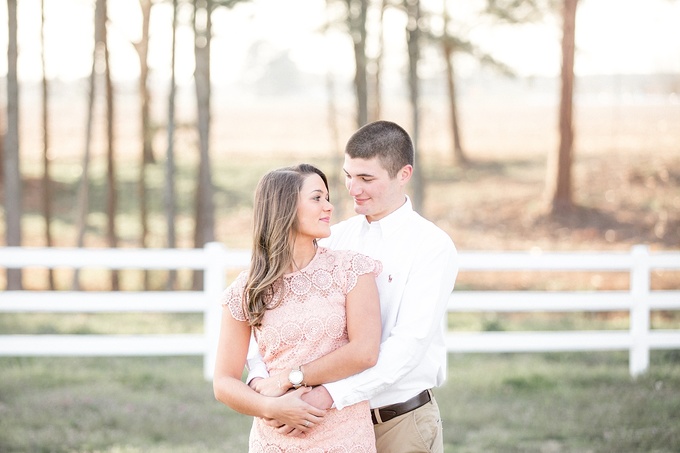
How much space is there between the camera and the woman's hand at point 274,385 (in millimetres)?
3021

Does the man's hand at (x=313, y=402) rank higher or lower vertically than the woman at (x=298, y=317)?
lower

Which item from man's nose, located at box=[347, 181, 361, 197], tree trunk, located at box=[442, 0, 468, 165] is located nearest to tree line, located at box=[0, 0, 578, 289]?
tree trunk, located at box=[442, 0, 468, 165]

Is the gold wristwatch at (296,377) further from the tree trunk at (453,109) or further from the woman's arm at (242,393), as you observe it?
the tree trunk at (453,109)

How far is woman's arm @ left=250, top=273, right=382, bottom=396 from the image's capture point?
119 inches

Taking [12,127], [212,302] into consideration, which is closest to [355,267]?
[212,302]

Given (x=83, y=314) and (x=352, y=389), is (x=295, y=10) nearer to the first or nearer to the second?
(x=83, y=314)

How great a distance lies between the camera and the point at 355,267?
310cm

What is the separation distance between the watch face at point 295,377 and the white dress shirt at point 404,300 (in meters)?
0.10

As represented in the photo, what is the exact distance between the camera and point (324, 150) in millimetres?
37156

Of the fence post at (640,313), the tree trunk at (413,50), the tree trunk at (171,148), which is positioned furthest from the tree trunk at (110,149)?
the fence post at (640,313)

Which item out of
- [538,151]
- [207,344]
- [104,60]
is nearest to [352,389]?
[207,344]

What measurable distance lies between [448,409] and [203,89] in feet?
29.6

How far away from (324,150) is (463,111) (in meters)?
14.2

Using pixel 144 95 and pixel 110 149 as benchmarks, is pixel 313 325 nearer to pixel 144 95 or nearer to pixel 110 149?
pixel 110 149
